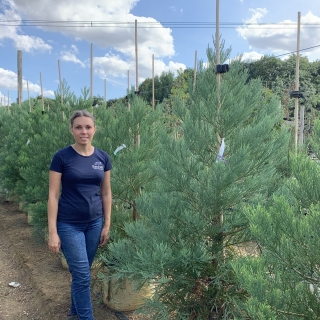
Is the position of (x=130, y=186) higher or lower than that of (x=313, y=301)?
higher

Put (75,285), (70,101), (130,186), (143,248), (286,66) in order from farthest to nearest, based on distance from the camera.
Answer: (286,66)
(70,101)
(130,186)
(75,285)
(143,248)

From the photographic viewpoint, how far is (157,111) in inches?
140

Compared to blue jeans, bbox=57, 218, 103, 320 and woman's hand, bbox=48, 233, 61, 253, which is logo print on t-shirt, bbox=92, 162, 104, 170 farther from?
woman's hand, bbox=48, 233, 61, 253

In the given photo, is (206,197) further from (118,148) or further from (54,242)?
(118,148)

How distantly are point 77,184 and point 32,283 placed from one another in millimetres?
2050

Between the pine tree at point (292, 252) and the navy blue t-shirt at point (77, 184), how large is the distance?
4.44 feet

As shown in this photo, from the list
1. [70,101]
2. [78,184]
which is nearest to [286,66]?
[70,101]

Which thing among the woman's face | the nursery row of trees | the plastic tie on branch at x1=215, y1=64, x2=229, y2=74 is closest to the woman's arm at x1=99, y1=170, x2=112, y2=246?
the nursery row of trees

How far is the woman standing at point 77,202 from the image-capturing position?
2301mm

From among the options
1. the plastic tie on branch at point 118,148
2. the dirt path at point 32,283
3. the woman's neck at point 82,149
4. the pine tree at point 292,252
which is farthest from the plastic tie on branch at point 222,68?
the dirt path at point 32,283

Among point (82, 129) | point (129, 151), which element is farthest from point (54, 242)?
point (129, 151)

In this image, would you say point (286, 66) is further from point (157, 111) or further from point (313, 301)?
point (313, 301)

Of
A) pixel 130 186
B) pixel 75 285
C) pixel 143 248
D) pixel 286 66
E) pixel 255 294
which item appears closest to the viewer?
pixel 255 294

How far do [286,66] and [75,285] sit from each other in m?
27.2
